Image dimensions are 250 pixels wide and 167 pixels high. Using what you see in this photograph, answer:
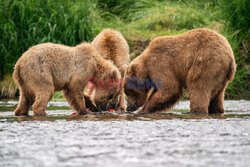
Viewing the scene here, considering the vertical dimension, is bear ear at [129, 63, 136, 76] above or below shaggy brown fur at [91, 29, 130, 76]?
below

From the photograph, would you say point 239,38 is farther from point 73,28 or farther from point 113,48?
point 73,28

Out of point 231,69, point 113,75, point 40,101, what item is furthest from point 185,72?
point 40,101

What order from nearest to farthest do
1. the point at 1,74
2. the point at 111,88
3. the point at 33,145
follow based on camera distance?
the point at 33,145 → the point at 111,88 → the point at 1,74

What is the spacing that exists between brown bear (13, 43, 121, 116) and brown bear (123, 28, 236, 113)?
471mm

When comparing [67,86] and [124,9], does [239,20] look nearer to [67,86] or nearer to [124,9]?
[124,9]

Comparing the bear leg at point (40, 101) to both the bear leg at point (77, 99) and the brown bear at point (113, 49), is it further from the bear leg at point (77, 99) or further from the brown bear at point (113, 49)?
the brown bear at point (113, 49)

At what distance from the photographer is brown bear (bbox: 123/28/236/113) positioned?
Result: 6.31 meters

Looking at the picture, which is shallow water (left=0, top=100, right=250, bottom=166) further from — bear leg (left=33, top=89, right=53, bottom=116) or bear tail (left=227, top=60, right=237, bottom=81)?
bear tail (left=227, top=60, right=237, bottom=81)

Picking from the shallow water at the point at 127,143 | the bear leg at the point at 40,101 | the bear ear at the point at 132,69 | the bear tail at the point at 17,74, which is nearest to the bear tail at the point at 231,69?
the shallow water at the point at 127,143

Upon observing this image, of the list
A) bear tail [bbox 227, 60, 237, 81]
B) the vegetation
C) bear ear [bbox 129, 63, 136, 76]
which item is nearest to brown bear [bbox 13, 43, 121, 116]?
bear ear [bbox 129, 63, 136, 76]

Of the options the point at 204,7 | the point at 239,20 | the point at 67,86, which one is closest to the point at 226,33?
the point at 239,20

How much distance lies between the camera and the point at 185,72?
659 cm

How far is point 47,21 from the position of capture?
425 inches

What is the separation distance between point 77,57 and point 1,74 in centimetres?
418
